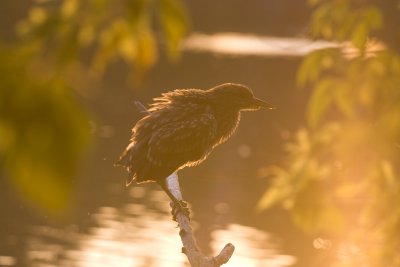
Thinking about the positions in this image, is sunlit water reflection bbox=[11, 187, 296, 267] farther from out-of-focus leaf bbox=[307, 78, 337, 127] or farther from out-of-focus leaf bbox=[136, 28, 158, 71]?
out-of-focus leaf bbox=[136, 28, 158, 71]

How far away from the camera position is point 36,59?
7.52ft

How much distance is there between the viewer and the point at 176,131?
30.7ft

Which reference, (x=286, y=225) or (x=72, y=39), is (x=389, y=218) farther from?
(x=286, y=225)

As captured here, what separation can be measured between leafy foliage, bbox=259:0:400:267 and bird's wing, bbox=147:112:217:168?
3630 mm

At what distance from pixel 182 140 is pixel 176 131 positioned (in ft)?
0.48

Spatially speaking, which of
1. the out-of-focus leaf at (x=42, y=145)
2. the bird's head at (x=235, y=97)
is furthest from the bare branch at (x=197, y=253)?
the out-of-focus leaf at (x=42, y=145)

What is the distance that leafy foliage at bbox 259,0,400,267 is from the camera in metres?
4.77

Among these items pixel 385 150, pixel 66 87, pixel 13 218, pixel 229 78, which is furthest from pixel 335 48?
pixel 229 78

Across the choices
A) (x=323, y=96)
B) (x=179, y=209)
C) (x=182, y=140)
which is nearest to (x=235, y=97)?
(x=182, y=140)

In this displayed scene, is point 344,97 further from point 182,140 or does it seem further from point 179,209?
point 182,140

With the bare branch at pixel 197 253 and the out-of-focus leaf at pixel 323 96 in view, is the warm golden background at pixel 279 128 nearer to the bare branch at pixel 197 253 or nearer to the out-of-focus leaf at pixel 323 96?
the out-of-focus leaf at pixel 323 96

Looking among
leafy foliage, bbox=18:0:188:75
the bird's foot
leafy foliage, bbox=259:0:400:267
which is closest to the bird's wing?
the bird's foot

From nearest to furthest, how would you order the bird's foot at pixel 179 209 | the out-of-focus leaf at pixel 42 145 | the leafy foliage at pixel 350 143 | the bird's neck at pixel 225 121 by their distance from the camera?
the out-of-focus leaf at pixel 42 145 < the leafy foliage at pixel 350 143 < the bird's foot at pixel 179 209 < the bird's neck at pixel 225 121

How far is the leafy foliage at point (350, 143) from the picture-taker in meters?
4.77
